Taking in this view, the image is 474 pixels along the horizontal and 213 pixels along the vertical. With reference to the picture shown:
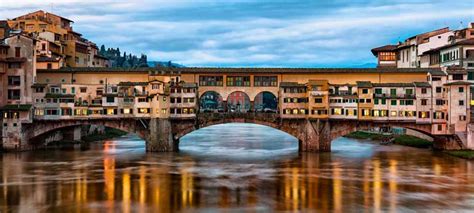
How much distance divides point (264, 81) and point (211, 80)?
6.45m

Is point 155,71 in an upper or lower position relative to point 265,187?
upper

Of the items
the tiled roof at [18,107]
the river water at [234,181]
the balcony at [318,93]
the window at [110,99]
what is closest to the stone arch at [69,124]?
the tiled roof at [18,107]

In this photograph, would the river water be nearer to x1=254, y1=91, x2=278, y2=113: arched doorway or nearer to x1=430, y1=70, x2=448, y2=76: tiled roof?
x1=430, y1=70, x2=448, y2=76: tiled roof

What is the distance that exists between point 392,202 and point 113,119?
38.8m

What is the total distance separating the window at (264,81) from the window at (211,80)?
13.6 feet

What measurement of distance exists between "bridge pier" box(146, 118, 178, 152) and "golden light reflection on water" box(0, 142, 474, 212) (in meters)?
6.61

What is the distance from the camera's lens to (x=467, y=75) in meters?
65.9

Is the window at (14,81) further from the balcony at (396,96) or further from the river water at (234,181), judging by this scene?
the balcony at (396,96)

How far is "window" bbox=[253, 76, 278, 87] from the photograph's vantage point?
232 feet

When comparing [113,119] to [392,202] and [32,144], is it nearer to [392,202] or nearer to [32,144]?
[32,144]

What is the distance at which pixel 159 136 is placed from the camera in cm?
6650

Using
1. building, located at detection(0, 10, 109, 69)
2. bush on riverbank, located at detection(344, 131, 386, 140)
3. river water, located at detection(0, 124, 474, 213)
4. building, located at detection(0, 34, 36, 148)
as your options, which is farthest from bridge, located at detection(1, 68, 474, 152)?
bush on riverbank, located at detection(344, 131, 386, 140)

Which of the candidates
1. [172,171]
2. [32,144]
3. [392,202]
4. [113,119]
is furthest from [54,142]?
[392,202]

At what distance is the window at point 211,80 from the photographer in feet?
232
